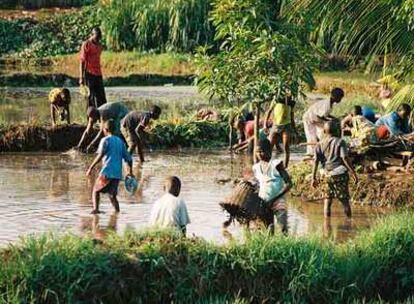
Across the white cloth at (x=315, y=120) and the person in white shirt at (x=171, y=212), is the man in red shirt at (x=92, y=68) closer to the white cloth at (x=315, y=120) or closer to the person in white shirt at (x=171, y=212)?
the white cloth at (x=315, y=120)

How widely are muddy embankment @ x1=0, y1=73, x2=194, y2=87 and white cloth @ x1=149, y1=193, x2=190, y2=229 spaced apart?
19465 mm

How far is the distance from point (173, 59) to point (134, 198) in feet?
61.1

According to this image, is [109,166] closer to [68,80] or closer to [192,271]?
[192,271]

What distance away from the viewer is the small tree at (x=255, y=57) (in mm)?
15039

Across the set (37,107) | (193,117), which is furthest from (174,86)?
(193,117)

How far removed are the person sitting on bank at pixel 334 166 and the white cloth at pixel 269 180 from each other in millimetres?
1298

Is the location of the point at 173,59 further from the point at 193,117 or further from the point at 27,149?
the point at 27,149

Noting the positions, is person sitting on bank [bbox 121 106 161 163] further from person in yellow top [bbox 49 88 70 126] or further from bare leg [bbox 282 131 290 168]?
person in yellow top [bbox 49 88 70 126]

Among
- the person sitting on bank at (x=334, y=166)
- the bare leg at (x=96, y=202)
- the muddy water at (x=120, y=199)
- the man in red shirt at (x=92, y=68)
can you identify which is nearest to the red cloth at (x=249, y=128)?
the muddy water at (x=120, y=199)

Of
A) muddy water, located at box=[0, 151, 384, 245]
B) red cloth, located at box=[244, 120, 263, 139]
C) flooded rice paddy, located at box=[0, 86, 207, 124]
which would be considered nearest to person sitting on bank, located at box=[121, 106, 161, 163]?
muddy water, located at box=[0, 151, 384, 245]

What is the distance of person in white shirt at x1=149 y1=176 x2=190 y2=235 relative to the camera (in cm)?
1051

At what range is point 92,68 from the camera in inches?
758

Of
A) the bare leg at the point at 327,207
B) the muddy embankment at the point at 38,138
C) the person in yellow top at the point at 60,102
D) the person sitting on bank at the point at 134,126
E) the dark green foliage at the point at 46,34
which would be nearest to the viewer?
the bare leg at the point at 327,207

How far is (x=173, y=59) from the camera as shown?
32969 millimetres
